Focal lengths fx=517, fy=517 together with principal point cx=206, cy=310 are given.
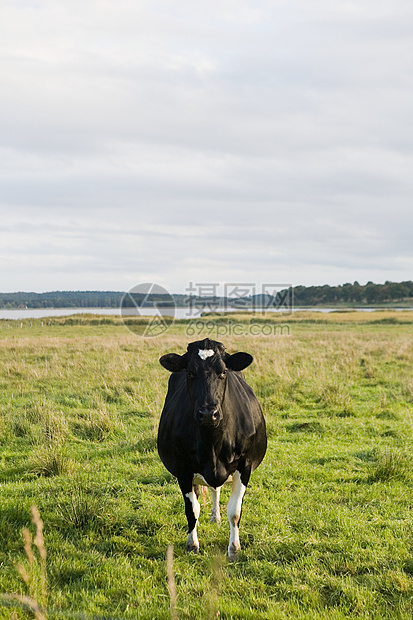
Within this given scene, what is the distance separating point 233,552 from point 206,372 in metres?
1.91

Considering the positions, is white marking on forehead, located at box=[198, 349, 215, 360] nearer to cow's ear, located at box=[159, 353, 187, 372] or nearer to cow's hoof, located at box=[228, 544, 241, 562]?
cow's ear, located at box=[159, 353, 187, 372]

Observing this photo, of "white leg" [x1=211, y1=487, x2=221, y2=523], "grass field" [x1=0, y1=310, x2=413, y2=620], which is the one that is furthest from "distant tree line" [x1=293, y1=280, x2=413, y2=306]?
"white leg" [x1=211, y1=487, x2=221, y2=523]

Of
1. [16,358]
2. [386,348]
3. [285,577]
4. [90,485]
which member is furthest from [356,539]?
[386,348]

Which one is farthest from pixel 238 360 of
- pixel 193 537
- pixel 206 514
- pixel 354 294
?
pixel 354 294

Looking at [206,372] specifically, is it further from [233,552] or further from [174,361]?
[233,552]

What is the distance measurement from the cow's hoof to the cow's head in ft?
4.69

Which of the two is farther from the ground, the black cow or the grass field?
the black cow

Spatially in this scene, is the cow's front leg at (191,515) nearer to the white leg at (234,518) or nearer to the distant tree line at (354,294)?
the white leg at (234,518)

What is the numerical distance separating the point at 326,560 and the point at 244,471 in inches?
47.5

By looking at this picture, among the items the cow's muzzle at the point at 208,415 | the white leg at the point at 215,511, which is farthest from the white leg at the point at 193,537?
the cow's muzzle at the point at 208,415

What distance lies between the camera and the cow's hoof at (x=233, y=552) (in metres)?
5.30

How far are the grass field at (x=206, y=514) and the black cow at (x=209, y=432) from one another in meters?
0.56

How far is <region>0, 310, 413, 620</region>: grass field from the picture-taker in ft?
14.6

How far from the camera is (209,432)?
5.23 meters
